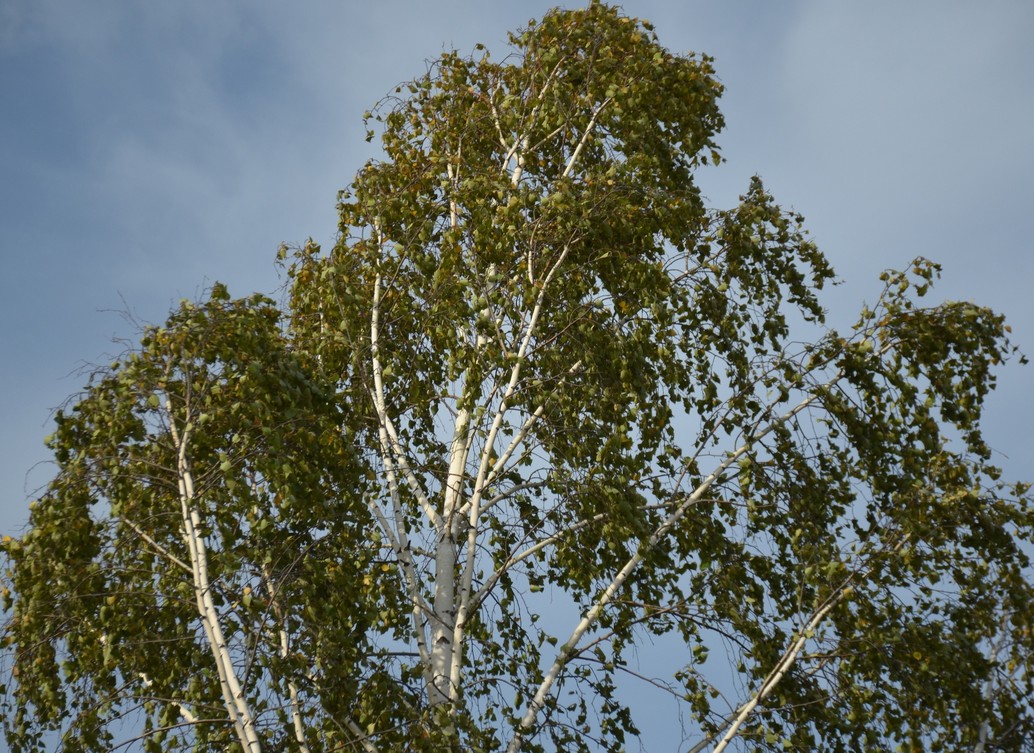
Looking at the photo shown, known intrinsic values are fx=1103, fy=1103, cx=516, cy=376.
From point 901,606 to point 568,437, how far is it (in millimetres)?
3379

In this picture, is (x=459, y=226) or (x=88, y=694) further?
(x=459, y=226)

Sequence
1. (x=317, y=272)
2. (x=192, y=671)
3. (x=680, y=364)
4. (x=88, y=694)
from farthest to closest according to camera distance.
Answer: (x=317, y=272), (x=680, y=364), (x=88, y=694), (x=192, y=671)

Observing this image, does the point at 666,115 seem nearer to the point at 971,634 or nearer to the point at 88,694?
the point at 971,634

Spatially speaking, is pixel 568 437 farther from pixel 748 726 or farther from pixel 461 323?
Answer: pixel 748 726

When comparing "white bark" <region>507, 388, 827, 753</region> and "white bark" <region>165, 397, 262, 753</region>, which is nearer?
"white bark" <region>165, 397, 262, 753</region>

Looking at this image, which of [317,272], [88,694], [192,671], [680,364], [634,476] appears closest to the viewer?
[192,671]

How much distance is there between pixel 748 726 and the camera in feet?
30.3

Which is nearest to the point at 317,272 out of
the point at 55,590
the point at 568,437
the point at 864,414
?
the point at 568,437

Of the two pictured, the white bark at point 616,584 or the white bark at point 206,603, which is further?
the white bark at point 616,584

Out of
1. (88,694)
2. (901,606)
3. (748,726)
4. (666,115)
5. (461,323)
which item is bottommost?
(88,694)

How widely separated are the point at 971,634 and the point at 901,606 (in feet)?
2.20

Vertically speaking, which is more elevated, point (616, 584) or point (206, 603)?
point (616, 584)

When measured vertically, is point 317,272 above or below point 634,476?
above

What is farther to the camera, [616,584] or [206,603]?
[616,584]
